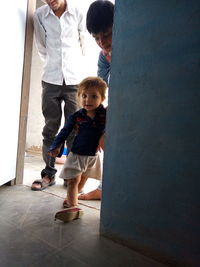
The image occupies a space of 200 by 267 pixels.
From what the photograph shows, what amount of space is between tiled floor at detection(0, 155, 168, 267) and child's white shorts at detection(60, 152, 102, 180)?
0.65 ft

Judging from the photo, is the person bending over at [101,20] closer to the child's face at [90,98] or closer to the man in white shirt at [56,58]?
the child's face at [90,98]

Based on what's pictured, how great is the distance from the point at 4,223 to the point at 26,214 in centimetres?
12

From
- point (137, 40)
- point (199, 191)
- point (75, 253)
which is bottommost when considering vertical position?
point (75, 253)

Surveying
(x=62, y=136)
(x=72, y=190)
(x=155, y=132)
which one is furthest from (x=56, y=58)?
(x=155, y=132)

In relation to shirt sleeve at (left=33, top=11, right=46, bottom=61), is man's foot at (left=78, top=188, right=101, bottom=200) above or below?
below

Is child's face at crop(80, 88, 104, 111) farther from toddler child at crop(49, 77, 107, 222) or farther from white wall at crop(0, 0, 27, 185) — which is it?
white wall at crop(0, 0, 27, 185)

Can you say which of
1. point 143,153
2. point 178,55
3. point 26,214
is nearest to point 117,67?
point 178,55

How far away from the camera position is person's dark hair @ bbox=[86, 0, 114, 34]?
3.58 feet

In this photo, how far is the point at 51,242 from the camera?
785 millimetres

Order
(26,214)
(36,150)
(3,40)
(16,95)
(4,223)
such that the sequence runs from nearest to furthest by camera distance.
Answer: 1. (4,223)
2. (26,214)
3. (3,40)
4. (16,95)
5. (36,150)

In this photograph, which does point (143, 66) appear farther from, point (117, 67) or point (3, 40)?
point (3, 40)

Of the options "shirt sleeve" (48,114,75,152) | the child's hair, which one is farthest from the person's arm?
"shirt sleeve" (48,114,75,152)

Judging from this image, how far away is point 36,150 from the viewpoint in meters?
2.86

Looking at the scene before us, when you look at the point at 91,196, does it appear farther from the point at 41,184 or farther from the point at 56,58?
the point at 56,58
